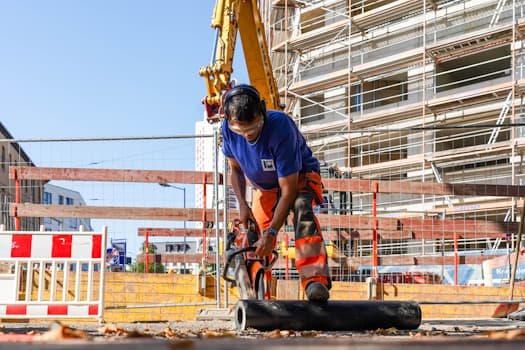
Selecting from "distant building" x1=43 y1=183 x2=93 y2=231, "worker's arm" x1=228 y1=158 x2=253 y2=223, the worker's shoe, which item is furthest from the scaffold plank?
the worker's shoe

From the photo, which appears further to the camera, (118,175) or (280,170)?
(118,175)

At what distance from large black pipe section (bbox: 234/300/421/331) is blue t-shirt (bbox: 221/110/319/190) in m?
0.85

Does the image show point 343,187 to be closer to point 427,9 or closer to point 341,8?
point 427,9

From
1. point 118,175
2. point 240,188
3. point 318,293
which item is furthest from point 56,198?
point 318,293

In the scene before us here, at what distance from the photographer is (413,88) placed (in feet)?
93.2

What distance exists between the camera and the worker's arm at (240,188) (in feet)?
15.2

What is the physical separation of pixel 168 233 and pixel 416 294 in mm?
6600

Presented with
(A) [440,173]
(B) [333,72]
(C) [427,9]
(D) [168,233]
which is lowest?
(D) [168,233]

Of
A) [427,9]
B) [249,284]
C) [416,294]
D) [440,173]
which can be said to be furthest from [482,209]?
[249,284]

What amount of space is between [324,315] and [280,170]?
0.93 metres

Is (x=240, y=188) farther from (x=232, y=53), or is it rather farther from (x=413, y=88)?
(x=413, y=88)

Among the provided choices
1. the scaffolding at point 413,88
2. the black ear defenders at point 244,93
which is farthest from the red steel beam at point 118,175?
the scaffolding at point 413,88

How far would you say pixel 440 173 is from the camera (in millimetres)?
26188

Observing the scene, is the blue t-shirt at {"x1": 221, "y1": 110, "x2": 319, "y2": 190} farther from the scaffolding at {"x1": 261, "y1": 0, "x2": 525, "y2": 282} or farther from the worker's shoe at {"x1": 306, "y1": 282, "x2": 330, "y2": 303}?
the scaffolding at {"x1": 261, "y1": 0, "x2": 525, "y2": 282}
